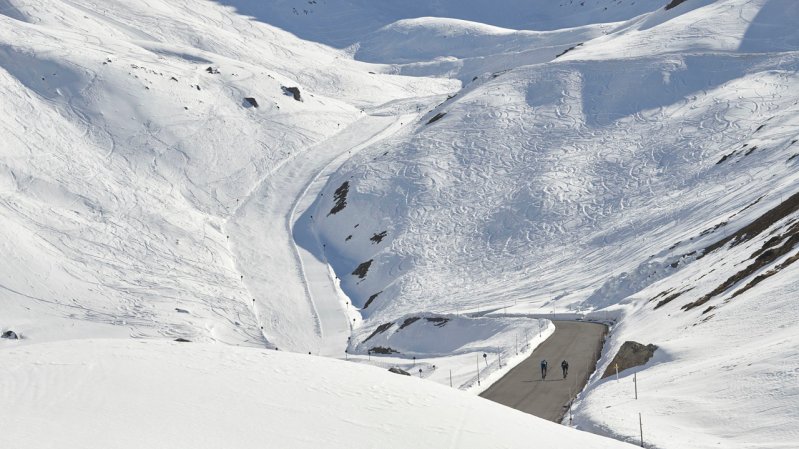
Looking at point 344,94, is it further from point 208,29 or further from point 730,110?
point 730,110

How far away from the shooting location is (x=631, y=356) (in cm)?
2956

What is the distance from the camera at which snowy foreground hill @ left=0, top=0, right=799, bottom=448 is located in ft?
59.7

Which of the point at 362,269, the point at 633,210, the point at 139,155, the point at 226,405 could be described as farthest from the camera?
the point at 139,155

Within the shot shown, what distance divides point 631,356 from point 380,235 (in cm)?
4444

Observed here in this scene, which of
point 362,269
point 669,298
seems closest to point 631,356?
point 669,298

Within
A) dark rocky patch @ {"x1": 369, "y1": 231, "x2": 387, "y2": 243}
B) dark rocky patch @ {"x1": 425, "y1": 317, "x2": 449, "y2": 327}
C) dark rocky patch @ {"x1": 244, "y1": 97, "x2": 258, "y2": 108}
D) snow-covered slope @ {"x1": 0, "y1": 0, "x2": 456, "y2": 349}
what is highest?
dark rocky patch @ {"x1": 425, "y1": 317, "x2": 449, "y2": 327}

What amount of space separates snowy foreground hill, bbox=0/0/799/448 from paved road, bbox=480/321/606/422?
95cm

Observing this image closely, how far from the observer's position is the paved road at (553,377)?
27609mm


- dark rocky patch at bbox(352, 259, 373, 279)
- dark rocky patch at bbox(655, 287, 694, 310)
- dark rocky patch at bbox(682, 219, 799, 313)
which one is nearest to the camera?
dark rocky patch at bbox(682, 219, 799, 313)

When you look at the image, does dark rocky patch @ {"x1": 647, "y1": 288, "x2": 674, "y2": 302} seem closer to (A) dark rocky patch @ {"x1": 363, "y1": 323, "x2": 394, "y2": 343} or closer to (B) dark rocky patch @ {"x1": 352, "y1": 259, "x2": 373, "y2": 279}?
(A) dark rocky patch @ {"x1": 363, "y1": 323, "x2": 394, "y2": 343}

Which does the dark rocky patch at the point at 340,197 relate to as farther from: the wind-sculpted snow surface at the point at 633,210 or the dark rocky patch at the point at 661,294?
the dark rocky patch at the point at 661,294

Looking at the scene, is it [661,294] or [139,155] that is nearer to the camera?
[661,294]

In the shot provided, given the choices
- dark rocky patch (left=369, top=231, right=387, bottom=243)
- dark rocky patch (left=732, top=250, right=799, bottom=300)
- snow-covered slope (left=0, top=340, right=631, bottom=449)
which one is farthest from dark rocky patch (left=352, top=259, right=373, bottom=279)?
snow-covered slope (left=0, top=340, right=631, bottom=449)

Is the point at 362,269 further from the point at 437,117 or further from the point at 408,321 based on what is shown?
the point at 437,117
